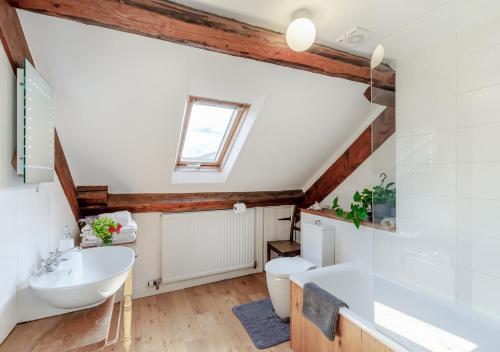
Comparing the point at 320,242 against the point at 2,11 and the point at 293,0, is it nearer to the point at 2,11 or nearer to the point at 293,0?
the point at 293,0

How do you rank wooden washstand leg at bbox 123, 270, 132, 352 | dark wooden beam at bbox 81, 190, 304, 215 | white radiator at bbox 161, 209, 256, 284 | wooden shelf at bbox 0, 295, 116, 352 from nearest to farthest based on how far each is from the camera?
wooden shelf at bbox 0, 295, 116, 352 → wooden washstand leg at bbox 123, 270, 132, 352 → dark wooden beam at bbox 81, 190, 304, 215 → white radiator at bbox 161, 209, 256, 284

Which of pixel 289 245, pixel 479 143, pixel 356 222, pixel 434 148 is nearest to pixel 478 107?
pixel 479 143

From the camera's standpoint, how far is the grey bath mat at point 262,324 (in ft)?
6.79

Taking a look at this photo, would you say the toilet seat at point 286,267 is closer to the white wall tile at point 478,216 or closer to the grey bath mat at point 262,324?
the grey bath mat at point 262,324

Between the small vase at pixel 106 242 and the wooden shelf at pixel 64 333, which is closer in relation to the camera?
the wooden shelf at pixel 64 333

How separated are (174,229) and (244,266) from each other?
106cm

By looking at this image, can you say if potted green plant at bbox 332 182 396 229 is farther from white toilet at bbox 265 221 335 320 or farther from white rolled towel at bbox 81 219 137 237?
white rolled towel at bbox 81 219 137 237

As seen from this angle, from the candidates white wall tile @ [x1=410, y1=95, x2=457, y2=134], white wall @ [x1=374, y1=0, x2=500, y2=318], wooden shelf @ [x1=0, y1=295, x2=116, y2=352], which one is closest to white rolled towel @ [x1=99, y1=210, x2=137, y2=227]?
wooden shelf @ [x1=0, y1=295, x2=116, y2=352]

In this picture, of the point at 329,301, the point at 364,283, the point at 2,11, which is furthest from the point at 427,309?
the point at 2,11

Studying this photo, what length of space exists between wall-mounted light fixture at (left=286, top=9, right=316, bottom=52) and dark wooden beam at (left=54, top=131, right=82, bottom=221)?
1.84m

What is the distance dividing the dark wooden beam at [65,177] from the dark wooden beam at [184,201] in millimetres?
153

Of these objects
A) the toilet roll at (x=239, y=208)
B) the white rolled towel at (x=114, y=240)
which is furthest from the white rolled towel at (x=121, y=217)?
the toilet roll at (x=239, y=208)

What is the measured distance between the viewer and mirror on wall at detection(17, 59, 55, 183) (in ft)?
4.04

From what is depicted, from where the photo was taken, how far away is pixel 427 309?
1.82 m
